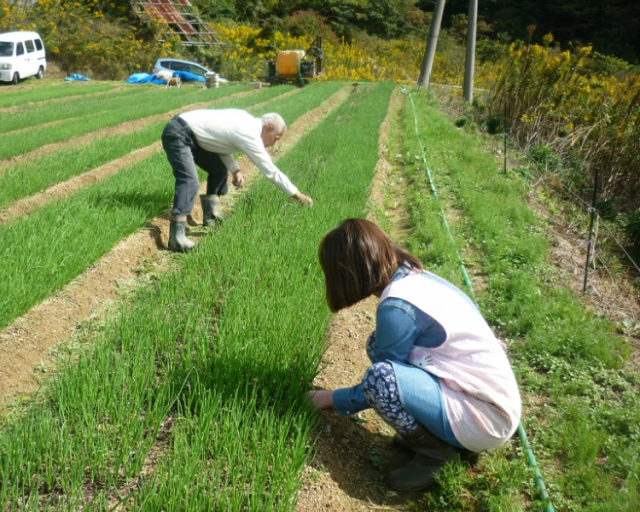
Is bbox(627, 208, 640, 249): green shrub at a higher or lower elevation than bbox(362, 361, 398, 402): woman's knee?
lower

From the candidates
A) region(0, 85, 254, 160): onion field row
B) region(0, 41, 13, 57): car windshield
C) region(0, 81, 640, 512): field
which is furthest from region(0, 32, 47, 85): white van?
region(0, 81, 640, 512): field

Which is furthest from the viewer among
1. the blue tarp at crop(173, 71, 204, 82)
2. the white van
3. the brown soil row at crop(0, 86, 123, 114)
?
the blue tarp at crop(173, 71, 204, 82)

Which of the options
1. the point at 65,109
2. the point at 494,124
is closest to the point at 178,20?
the point at 65,109

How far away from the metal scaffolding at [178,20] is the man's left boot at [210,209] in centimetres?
2123

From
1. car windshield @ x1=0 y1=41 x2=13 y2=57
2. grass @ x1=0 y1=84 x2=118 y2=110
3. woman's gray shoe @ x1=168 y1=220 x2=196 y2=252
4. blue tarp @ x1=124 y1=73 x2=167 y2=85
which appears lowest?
blue tarp @ x1=124 y1=73 x2=167 y2=85

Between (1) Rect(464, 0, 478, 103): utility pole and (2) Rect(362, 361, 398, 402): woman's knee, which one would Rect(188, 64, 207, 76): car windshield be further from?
(2) Rect(362, 361, 398, 402): woman's knee

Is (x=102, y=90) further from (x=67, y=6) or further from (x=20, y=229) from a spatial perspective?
(x=20, y=229)

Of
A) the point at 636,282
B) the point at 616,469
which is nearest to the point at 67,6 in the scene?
the point at 636,282

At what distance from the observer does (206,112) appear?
432 centimetres

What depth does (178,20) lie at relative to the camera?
24.8 metres

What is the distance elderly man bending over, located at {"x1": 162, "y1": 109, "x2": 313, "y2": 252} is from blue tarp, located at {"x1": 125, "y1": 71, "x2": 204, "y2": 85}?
53.7 ft

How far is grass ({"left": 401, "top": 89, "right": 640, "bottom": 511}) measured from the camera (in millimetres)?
2248

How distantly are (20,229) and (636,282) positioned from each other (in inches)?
186

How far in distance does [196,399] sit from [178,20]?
25.4m
